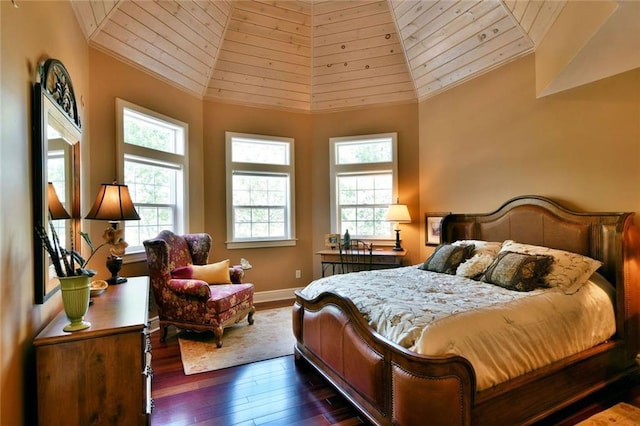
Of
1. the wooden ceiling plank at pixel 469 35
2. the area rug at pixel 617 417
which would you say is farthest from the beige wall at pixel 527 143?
the area rug at pixel 617 417

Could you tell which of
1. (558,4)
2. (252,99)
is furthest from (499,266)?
(252,99)

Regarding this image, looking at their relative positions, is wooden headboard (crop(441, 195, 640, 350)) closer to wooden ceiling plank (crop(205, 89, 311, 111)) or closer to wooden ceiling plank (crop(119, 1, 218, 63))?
wooden ceiling plank (crop(205, 89, 311, 111))

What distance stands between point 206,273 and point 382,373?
8.10ft

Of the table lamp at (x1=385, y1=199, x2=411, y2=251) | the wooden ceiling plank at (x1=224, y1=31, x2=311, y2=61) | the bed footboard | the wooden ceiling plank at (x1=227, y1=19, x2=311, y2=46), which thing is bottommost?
the bed footboard

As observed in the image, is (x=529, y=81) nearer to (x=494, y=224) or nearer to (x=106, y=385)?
(x=494, y=224)

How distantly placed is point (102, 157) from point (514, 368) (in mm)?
3854

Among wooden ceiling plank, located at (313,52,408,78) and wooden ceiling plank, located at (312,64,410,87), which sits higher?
wooden ceiling plank, located at (313,52,408,78)

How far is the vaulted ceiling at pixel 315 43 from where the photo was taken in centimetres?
318

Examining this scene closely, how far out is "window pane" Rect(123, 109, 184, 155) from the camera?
3543mm

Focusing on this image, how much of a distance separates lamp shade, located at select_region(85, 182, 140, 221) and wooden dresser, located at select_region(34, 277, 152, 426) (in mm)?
956

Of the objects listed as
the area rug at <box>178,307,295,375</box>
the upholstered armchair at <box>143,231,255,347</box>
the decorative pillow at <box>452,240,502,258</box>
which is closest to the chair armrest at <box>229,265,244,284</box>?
the upholstered armchair at <box>143,231,255,347</box>

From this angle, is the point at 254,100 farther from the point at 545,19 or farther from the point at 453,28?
the point at 545,19

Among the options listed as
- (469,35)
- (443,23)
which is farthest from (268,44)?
(469,35)

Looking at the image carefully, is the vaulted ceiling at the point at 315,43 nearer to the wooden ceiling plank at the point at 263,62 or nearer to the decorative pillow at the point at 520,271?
the wooden ceiling plank at the point at 263,62
